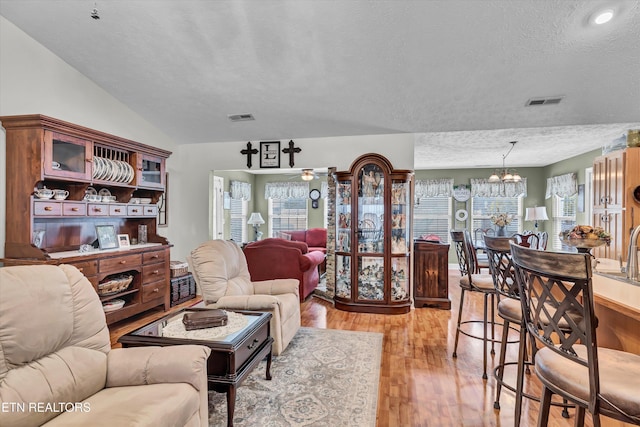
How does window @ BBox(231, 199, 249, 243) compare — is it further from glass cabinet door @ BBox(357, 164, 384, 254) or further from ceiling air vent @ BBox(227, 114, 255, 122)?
glass cabinet door @ BBox(357, 164, 384, 254)

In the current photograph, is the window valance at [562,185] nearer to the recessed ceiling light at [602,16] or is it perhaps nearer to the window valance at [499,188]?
the window valance at [499,188]

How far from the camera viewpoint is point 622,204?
3.79 metres

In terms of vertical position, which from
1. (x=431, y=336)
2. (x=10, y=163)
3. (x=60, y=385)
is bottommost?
(x=431, y=336)

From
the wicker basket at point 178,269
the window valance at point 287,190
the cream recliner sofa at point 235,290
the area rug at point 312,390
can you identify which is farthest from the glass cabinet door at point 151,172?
the window valance at point 287,190

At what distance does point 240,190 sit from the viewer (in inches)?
324

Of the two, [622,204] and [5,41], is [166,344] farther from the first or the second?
[622,204]

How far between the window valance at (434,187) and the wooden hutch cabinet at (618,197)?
3776mm

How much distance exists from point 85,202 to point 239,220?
5.04 m

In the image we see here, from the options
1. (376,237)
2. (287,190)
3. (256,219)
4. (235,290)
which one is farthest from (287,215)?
(235,290)

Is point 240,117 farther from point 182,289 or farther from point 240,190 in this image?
point 240,190

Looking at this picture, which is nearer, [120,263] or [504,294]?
[504,294]

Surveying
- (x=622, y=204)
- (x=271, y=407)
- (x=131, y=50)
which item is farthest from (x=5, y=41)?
(x=622, y=204)

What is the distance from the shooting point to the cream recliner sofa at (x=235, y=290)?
2854 millimetres

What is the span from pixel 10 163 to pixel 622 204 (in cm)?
623
